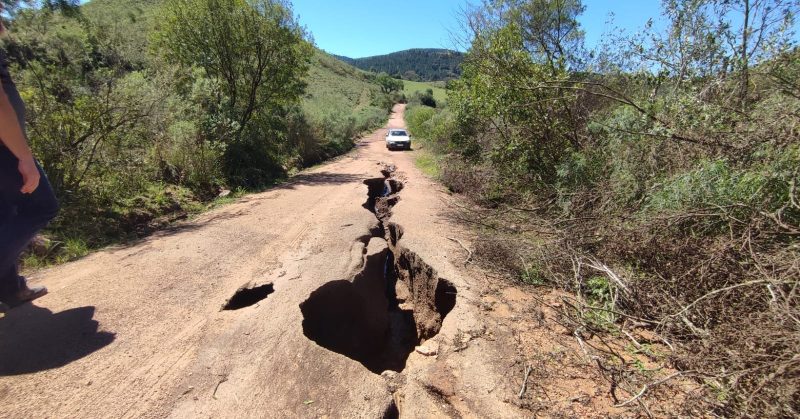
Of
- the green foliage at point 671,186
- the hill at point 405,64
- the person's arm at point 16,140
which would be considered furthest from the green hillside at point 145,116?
the hill at point 405,64

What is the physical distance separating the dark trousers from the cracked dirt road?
0.46 meters

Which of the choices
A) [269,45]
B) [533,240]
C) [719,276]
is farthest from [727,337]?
[269,45]

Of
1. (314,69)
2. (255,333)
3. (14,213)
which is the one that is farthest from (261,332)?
(314,69)

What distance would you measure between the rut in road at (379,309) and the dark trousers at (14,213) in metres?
2.20

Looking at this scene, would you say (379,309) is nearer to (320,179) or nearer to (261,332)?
(261,332)

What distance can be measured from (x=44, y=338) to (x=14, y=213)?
0.95m

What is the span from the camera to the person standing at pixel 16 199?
8.47 feet

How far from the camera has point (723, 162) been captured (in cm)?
394

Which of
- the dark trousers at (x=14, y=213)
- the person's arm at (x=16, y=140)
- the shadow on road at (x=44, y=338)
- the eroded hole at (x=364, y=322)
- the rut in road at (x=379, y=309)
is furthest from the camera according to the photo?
the rut in road at (x=379, y=309)

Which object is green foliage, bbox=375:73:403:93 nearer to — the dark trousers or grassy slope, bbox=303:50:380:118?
grassy slope, bbox=303:50:380:118

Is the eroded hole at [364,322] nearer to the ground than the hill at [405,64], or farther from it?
nearer to the ground

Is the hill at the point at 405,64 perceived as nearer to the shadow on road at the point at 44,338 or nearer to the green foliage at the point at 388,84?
the green foliage at the point at 388,84

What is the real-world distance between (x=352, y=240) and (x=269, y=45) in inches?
363

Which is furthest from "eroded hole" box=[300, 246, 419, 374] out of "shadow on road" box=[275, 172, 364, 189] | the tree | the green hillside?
the tree
